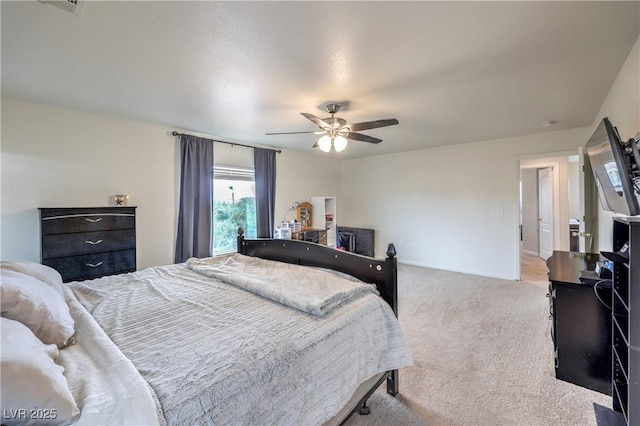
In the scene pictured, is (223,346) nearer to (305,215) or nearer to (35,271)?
(35,271)

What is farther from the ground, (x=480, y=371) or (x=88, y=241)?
(x=88, y=241)

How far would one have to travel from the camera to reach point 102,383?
0.90 m

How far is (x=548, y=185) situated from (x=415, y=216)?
9.57 feet

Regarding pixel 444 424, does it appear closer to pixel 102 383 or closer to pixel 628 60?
pixel 102 383

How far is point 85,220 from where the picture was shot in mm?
2771

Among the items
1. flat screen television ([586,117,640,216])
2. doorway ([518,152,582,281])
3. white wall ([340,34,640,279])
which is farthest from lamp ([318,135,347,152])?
doorway ([518,152,582,281])

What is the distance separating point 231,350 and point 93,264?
2574 millimetres

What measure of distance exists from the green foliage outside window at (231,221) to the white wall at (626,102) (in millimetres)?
4376

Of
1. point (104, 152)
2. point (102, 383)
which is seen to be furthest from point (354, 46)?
point (104, 152)

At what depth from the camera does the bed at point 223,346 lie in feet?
2.84

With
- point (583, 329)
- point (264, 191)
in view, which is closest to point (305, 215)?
point (264, 191)

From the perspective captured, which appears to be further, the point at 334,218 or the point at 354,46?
the point at 334,218

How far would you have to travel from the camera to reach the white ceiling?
1.53 metres

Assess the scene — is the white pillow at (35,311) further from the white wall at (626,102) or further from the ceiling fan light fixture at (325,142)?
the white wall at (626,102)
